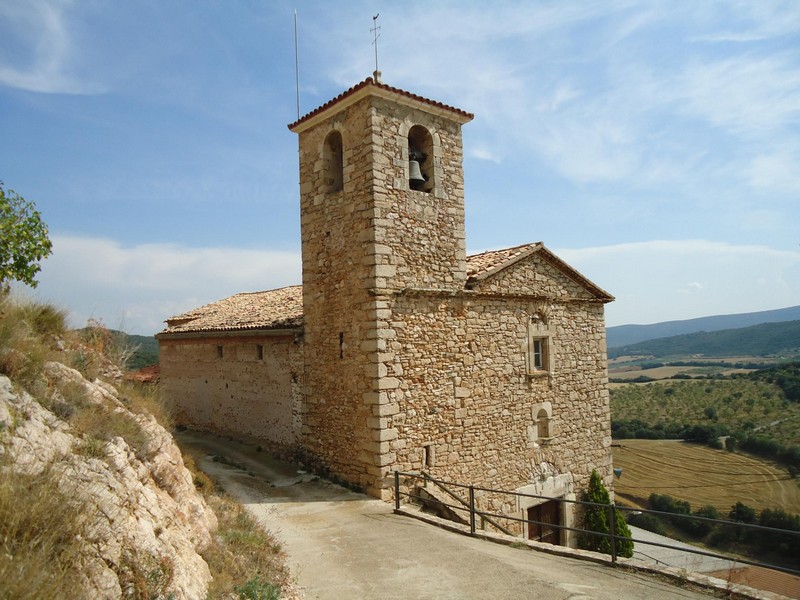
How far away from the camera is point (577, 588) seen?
6.11 metres

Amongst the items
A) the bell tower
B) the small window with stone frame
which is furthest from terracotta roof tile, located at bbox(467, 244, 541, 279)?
the small window with stone frame

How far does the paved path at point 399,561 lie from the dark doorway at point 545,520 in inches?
189

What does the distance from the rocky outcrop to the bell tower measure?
4.58 meters

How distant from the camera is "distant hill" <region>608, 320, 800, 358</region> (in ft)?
359

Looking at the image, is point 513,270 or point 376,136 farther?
point 513,270

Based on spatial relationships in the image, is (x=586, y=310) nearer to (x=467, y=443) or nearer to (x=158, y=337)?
(x=467, y=443)

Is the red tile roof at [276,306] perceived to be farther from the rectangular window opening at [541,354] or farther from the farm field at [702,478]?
the farm field at [702,478]

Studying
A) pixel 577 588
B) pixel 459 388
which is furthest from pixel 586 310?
pixel 577 588

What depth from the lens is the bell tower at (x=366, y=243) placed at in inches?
391

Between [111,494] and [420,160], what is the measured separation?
898cm

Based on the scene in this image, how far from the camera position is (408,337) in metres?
10.3

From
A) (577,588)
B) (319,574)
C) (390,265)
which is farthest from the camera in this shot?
(390,265)

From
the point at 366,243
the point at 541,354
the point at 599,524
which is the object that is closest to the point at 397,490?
the point at 366,243

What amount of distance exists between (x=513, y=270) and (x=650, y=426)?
3295cm
